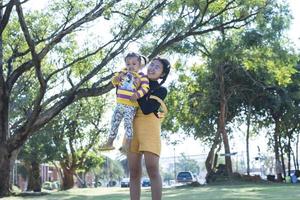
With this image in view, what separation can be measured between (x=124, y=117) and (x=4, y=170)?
11.9 m

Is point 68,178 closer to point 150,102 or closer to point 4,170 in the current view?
point 4,170

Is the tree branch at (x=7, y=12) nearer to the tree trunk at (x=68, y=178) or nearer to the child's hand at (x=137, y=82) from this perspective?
the child's hand at (x=137, y=82)

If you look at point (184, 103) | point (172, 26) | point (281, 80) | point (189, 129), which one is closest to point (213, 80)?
point (184, 103)

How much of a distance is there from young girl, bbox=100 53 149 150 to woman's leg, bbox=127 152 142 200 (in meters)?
0.13

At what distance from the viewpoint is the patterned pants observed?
4.86 meters

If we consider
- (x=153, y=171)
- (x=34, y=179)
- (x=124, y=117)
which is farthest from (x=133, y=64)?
(x=34, y=179)

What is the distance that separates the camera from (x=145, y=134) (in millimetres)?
4914

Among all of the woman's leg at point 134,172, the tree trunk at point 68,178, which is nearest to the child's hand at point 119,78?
the woman's leg at point 134,172

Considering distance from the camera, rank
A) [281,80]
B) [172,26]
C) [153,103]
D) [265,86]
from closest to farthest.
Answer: [153,103]
[172,26]
[281,80]
[265,86]

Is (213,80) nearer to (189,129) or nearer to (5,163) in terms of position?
(189,129)

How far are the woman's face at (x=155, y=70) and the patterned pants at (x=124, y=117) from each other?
0.43m

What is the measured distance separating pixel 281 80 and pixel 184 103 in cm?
906

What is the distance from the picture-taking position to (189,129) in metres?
30.1

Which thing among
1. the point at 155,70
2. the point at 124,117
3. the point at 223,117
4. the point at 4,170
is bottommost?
the point at 4,170
